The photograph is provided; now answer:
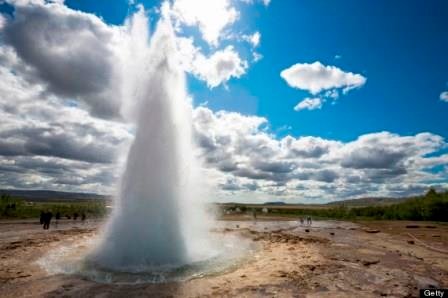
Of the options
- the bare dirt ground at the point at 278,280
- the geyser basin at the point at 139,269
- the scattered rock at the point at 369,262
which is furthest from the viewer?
the scattered rock at the point at 369,262

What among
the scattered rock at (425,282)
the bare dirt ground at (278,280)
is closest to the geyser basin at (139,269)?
the bare dirt ground at (278,280)

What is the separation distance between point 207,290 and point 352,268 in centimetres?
679

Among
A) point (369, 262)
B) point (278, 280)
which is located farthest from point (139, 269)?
point (369, 262)

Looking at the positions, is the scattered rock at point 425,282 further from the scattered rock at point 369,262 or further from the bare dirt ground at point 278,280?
the scattered rock at point 369,262

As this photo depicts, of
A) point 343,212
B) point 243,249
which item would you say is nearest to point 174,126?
point 243,249

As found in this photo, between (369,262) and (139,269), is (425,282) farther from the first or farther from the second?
(139,269)

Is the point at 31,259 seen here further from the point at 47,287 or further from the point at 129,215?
the point at 47,287

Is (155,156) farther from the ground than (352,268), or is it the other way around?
(155,156)

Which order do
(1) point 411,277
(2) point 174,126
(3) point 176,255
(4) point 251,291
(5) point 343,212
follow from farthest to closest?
(5) point 343,212, (2) point 174,126, (3) point 176,255, (1) point 411,277, (4) point 251,291

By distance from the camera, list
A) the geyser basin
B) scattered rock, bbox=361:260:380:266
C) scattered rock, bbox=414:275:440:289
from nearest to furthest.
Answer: scattered rock, bbox=414:275:440:289, the geyser basin, scattered rock, bbox=361:260:380:266

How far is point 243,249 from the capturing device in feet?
65.7

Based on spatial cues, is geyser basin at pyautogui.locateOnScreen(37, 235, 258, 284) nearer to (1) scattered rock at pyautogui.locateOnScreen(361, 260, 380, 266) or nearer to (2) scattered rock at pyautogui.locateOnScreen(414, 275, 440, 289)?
(1) scattered rock at pyautogui.locateOnScreen(361, 260, 380, 266)

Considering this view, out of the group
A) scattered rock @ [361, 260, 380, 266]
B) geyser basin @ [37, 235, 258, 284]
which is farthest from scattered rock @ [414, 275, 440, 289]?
geyser basin @ [37, 235, 258, 284]

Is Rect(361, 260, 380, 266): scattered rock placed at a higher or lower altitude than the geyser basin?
higher
